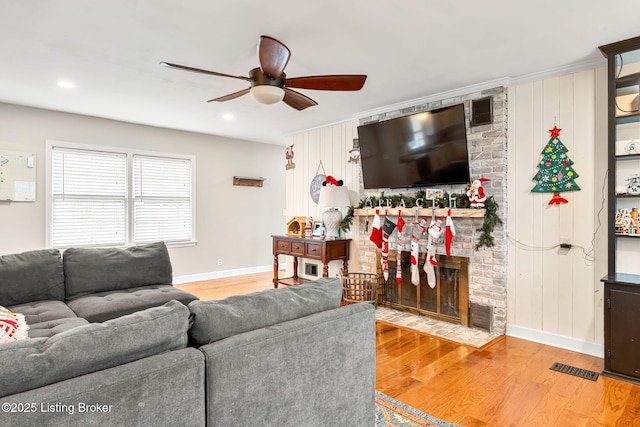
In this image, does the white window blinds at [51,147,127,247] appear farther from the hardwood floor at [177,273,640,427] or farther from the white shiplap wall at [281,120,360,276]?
the hardwood floor at [177,273,640,427]

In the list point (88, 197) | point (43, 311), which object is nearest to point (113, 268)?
point (43, 311)

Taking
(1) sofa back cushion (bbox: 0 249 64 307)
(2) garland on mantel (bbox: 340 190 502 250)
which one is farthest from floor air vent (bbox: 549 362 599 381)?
(1) sofa back cushion (bbox: 0 249 64 307)

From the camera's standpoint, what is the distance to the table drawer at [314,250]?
15.3ft

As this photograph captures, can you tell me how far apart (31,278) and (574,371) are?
4288 millimetres

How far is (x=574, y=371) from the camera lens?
274 cm

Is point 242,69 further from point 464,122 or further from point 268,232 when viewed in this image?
point 268,232

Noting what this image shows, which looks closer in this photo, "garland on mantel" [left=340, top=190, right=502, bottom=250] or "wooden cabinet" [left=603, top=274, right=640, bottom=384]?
"wooden cabinet" [left=603, top=274, right=640, bottom=384]

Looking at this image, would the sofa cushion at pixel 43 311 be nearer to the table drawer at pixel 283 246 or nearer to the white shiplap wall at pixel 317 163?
the table drawer at pixel 283 246

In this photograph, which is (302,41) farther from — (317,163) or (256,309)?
(317,163)

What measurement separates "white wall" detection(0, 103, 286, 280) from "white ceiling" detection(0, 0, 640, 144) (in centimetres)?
67

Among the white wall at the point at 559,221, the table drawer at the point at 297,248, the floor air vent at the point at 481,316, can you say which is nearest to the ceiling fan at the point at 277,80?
the white wall at the point at 559,221

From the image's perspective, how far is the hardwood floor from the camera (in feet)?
7.10

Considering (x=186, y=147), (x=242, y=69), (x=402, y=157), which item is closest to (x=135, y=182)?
(x=186, y=147)

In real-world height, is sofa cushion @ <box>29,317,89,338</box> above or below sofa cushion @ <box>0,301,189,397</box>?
below
